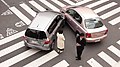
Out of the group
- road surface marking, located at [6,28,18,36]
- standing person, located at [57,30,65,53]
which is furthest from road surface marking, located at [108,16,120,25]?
road surface marking, located at [6,28,18,36]

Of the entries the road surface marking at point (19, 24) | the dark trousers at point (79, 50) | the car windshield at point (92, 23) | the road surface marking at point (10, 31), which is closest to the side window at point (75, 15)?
the car windshield at point (92, 23)

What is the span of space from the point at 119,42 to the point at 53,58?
Result: 459cm

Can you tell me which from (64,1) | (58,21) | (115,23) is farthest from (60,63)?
(64,1)

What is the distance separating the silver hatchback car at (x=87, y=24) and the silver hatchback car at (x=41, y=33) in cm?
162

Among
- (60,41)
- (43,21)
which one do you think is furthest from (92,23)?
(43,21)

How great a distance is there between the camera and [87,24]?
14.6m

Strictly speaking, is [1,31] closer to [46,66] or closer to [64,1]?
[46,66]

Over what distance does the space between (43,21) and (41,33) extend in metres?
1.03

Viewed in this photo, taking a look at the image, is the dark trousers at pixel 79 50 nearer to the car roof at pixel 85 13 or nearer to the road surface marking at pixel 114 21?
the car roof at pixel 85 13

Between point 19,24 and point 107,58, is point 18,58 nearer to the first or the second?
point 19,24

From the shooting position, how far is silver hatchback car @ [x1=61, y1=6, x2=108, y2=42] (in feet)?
46.7

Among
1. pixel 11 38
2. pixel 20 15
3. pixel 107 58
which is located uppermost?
pixel 20 15

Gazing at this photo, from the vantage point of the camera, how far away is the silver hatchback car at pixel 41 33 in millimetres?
13273

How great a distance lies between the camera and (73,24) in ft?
50.5
